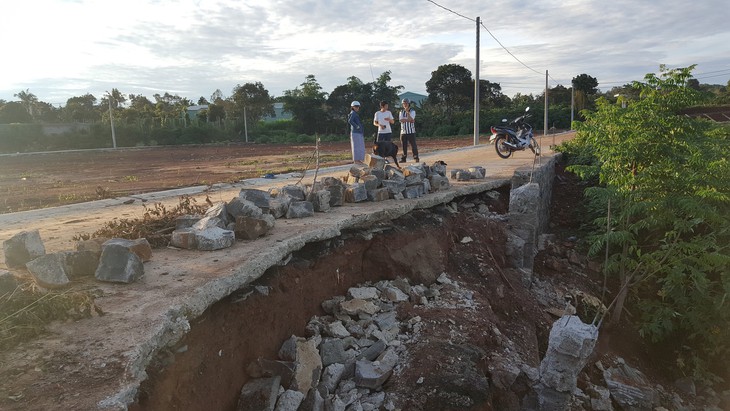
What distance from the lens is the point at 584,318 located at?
643cm

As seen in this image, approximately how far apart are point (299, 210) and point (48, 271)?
2379mm

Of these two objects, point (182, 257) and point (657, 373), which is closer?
point (182, 257)

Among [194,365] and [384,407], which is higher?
[194,365]

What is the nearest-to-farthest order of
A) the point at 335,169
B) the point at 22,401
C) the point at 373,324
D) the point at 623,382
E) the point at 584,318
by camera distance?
the point at 22,401
the point at 373,324
the point at 623,382
the point at 584,318
the point at 335,169

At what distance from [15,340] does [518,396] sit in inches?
137

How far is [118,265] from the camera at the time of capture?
327cm

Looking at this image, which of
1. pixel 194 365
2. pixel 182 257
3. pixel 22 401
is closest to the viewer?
pixel 22 401

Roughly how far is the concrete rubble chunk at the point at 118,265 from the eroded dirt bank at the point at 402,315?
59cm

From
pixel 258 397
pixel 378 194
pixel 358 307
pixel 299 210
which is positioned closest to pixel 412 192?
pixel 378 194

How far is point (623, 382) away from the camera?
505 centimetres

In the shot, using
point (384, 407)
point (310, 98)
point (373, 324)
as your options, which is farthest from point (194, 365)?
point (310, 98)

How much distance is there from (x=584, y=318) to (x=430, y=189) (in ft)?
8.65

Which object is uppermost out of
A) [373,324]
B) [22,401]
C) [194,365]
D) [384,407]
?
[22,401]

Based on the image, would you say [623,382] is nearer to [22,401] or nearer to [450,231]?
[450,231]
